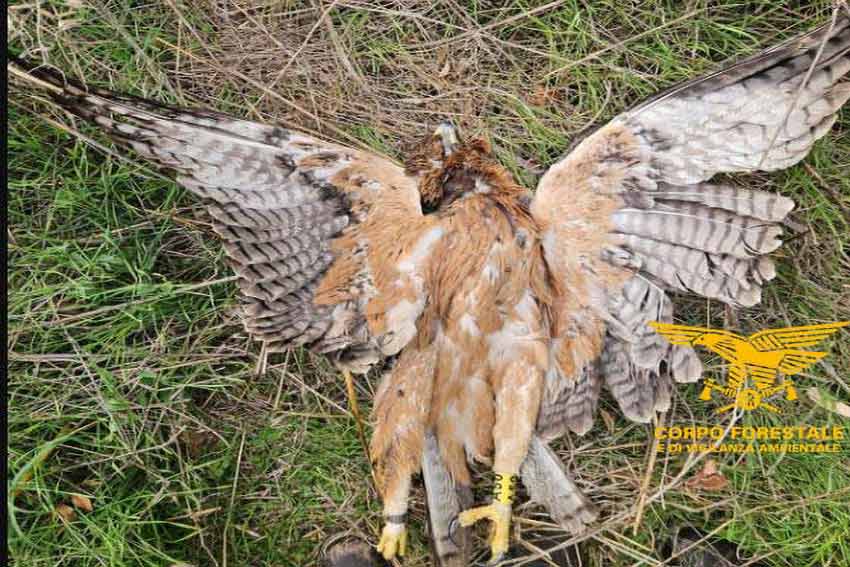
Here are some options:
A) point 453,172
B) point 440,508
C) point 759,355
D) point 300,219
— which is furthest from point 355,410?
point 759,355

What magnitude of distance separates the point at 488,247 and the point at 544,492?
91cm

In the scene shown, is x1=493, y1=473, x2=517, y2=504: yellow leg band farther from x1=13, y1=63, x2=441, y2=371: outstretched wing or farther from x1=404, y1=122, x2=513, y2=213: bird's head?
x1=404, y1=122, x2=513, y2=213: bird's head

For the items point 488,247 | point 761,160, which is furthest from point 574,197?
point 761,160

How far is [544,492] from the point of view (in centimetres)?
239

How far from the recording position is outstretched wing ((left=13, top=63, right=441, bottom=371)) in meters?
2.11

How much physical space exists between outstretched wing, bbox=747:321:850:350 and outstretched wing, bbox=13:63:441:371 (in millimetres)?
1334

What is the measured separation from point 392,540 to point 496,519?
0.36m

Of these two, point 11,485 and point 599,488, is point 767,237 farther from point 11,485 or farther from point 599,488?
point 11,485

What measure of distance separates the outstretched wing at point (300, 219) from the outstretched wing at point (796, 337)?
52.5 inches

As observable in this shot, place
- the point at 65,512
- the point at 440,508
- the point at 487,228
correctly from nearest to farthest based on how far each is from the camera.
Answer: the point at 487,228 < the point at 440,508 < the point at 65,512

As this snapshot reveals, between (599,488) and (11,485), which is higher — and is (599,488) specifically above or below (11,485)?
below

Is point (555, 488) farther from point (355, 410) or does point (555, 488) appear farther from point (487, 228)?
point (487, 228)

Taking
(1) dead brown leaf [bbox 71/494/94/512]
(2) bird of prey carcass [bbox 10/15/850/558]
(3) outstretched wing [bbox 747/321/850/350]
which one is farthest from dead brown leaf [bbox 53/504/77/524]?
(3) outstretched wing [bbox 747/321/850/350]

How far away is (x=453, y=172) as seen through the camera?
220 cm
